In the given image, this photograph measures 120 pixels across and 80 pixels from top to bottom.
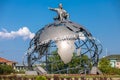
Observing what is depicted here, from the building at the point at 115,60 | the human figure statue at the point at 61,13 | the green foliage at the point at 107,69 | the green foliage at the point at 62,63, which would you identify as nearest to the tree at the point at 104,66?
the green foliage at the point at 107,69

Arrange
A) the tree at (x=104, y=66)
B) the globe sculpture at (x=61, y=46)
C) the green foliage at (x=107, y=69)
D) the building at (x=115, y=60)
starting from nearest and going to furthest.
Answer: the globe sculpture at (x=61, y=46) → the green foliage at (x=107, y=69) → the tree at (x=104, y=66) → the building at (x=115, y=60)

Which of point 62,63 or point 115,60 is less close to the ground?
point 115,60

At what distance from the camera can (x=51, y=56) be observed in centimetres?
3544

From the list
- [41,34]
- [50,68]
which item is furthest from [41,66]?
[41,34]

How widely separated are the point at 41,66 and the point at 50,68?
801 mm

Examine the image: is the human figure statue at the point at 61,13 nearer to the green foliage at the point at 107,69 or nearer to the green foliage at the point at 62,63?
the green foliage at the point at 62,63

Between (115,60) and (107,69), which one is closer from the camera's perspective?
(107,69)

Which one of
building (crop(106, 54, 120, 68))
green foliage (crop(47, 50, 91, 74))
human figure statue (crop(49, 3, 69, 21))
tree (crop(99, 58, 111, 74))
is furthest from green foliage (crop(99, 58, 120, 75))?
building (crop(106, 54, 120, 68))

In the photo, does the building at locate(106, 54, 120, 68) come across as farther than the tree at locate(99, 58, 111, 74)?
Yes

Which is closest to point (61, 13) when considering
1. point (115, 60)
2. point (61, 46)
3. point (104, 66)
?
point (61, 46)

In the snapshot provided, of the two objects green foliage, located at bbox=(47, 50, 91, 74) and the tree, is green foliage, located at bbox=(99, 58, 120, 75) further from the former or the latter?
green foliage, located at bbox=(47, 50, 91, 74)

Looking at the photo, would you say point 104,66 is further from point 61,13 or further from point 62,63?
point 61,13

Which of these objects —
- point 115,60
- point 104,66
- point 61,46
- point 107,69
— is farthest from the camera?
point 115,60

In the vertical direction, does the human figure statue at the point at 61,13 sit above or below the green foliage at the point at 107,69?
above
